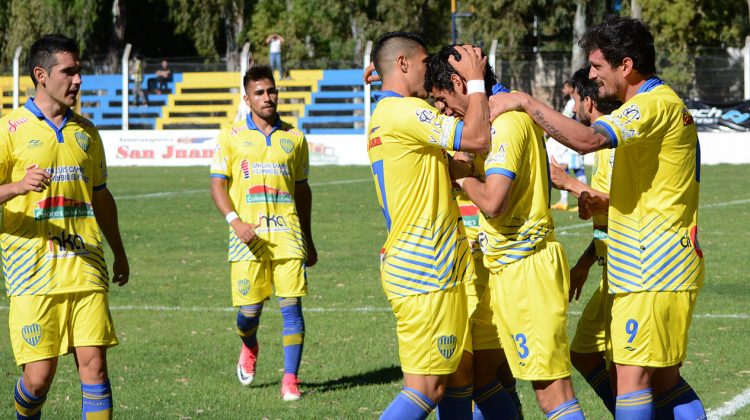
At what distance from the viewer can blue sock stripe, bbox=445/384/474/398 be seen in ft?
19.2

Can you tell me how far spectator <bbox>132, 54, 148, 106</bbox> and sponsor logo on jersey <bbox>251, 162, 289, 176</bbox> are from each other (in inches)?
1220

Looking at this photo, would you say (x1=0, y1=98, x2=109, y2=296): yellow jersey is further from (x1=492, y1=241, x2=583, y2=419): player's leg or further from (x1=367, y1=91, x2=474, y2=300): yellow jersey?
(x1=492, y1=241, x2=583, y2=419): player's leg

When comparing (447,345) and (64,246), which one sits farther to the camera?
(64,246)

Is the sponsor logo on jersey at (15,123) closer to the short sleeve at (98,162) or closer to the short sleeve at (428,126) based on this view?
the short sleeve at (98,162)

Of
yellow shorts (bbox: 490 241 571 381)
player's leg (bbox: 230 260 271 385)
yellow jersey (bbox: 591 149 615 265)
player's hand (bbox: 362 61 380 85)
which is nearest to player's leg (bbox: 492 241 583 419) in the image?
yellow shorts (bbox: 490 241 571 381)

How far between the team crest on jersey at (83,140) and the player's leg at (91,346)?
81 centimetres

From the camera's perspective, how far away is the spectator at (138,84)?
38.8 m

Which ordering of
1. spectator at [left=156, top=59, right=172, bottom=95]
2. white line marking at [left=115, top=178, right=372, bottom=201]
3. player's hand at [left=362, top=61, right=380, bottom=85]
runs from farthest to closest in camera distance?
spectator at [left=156, top=59, right=172, bottom=95], white line marking at [left=115, top=178, right=372, bottom=201], player's hand at [left=362, top=61, right=380, bottom=85]

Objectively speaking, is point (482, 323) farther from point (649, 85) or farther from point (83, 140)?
point (83, 140)

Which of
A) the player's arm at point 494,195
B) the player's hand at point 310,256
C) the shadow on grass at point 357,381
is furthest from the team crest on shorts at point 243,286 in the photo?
the player's arm at point 494,195

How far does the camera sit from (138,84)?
39531mm

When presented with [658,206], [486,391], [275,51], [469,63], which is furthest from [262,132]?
[275,51]

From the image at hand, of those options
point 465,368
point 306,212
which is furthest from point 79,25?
point 465,368

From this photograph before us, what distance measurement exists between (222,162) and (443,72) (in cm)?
357
